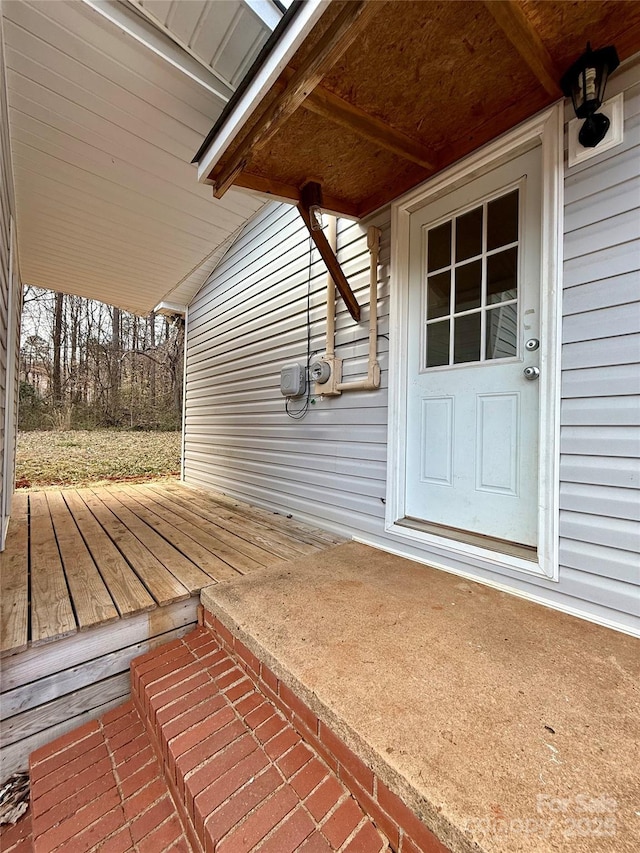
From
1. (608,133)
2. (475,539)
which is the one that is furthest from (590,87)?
(475,539)

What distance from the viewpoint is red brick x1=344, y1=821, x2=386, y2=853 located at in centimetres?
85

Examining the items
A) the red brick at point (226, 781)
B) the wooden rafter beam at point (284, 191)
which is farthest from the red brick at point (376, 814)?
the wooden rafter beam at point (284, 191)

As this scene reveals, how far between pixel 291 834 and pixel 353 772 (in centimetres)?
20

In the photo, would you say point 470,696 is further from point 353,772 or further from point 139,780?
point 139,780

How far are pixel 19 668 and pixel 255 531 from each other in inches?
65.2

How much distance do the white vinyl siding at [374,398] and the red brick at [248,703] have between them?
1.22 metres

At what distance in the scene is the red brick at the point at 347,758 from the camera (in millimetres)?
925

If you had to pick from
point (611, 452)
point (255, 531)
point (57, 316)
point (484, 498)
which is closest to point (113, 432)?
point (57, 316)

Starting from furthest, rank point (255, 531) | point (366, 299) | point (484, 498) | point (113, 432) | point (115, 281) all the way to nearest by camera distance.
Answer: point (113, 432) → point (115, 281) → point (255, 531) → point (366, 299) → point (484, 498)

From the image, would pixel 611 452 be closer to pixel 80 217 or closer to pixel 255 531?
pixel 255 531

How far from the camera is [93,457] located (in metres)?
6.30

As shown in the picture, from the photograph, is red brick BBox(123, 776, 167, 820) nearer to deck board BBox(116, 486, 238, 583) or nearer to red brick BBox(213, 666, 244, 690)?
red brick BBox(213, 666, 244, 690)

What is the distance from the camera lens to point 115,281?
4375 mm

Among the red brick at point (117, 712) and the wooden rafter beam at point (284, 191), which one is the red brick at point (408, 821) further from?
the wooden rafter beam at point (284, 191)
